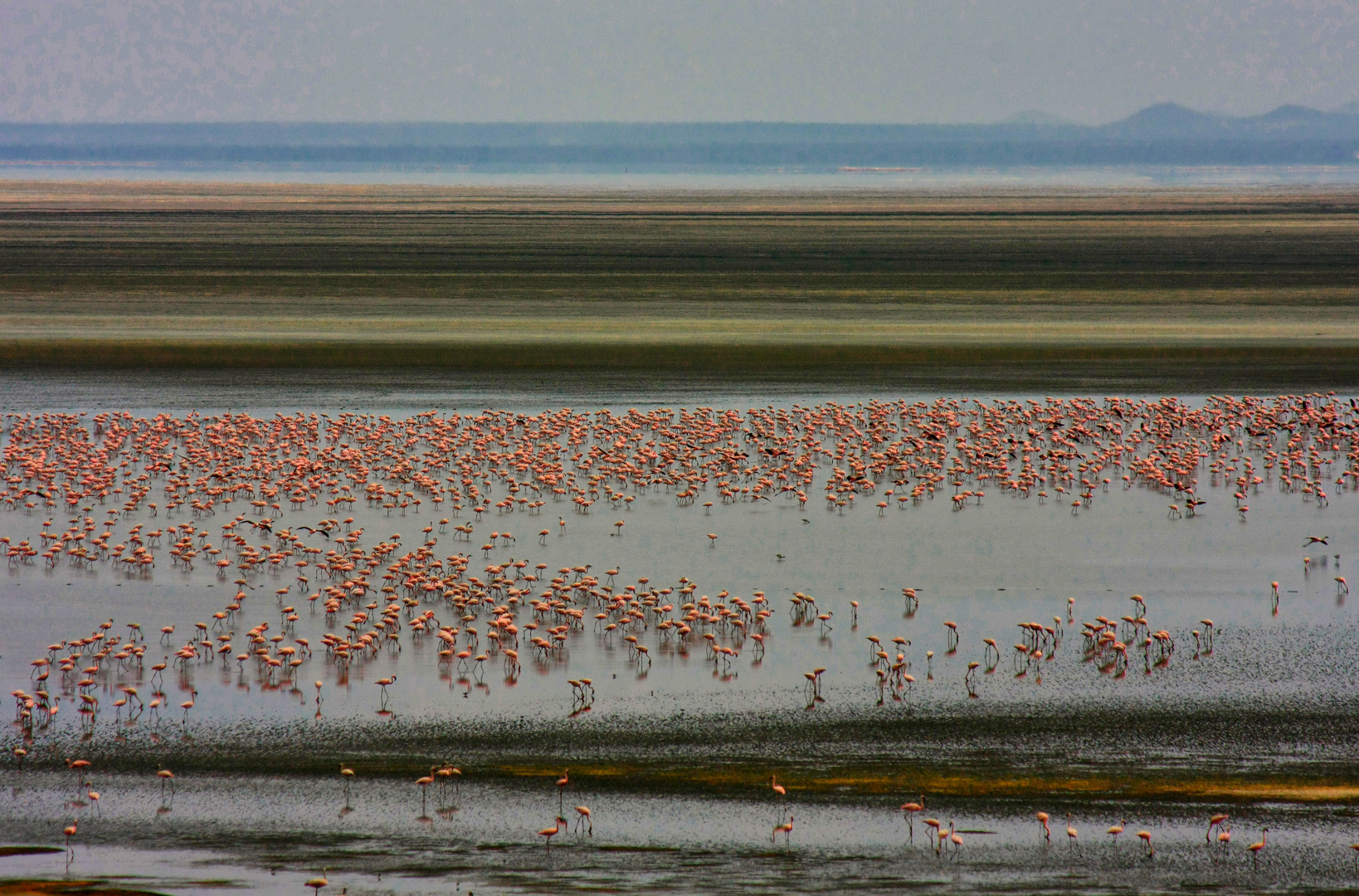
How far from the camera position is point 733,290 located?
4409cm

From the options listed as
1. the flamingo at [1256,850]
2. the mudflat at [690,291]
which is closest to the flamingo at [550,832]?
the flamingo at [1256,850]

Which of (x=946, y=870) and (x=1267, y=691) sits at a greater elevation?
(x=1267, y=691)

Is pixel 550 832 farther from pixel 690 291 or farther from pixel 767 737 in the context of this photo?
pixel 690 291

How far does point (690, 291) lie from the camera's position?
43.8m

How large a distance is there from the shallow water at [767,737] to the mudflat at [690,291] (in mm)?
14810

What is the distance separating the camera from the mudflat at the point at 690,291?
1216 inches

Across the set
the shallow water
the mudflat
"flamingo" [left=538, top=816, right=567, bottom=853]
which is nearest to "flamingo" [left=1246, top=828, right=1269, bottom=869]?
the shallow water

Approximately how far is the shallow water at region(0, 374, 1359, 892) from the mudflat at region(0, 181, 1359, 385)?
14.8m

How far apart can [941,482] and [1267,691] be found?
7.49 m

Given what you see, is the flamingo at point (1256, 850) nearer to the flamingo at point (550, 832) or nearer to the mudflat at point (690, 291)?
the flamingo at point (550, 832)

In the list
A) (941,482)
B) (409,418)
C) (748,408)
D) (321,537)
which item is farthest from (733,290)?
(321,537)

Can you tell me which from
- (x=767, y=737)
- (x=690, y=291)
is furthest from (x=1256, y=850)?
(x=690, y=291)

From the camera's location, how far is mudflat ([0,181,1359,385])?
101 feet

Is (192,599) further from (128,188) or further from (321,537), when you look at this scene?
(128,188)
